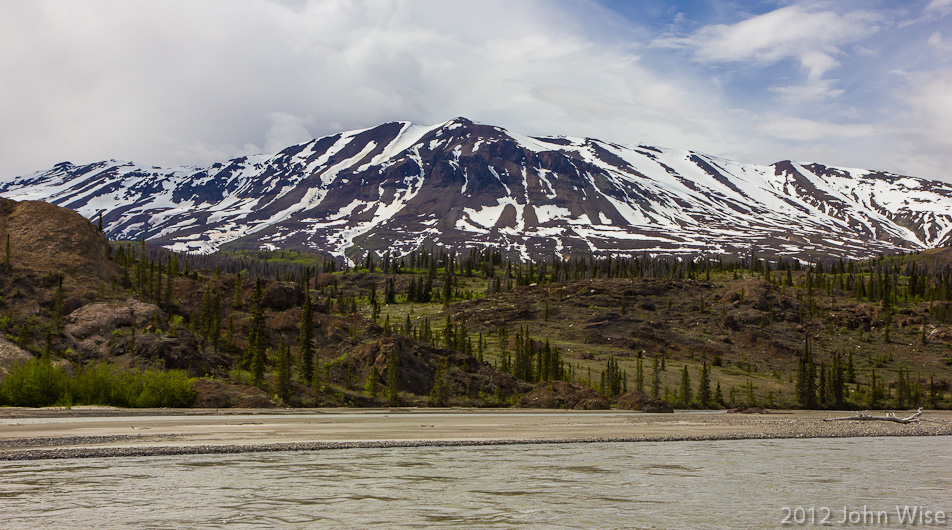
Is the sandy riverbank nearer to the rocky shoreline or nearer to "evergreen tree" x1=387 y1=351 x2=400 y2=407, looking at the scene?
the rocky shoreline

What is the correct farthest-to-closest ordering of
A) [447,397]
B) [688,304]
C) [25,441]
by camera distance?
[688,304] → [447,397] → [25,441]

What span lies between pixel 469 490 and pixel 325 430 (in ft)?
51.2

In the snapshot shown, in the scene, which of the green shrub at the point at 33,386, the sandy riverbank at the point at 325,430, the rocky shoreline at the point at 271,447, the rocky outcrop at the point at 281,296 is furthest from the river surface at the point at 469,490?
the rocky outcrop at the point at 281,296

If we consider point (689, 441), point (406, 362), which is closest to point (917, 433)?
point (689, 441)

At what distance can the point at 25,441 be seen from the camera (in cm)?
2505

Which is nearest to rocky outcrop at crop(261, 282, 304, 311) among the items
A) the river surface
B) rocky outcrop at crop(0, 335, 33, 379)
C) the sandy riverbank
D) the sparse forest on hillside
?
the sparse forest on hillside

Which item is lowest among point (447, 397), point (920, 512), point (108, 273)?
point (447, 397)

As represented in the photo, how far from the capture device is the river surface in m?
15.5

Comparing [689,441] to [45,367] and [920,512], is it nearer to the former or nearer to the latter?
[920,512]

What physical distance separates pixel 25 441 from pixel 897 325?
427 feet

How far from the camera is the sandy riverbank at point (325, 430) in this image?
25906 mm

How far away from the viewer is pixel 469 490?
1919 cm

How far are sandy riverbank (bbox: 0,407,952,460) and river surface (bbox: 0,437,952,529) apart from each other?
1878 mm

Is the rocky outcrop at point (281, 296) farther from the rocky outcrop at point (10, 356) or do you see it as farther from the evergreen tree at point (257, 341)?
the rocky outcrop at point (10, 356)
